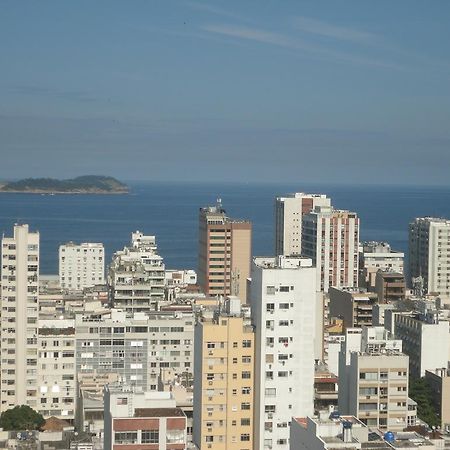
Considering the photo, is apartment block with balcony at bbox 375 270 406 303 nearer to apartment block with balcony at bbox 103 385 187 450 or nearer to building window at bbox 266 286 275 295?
building window at bbox 266 286 275 295

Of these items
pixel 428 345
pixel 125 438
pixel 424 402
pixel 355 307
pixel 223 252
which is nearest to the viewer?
pixel 125 438

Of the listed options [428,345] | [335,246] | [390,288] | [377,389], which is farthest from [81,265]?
[377,389]

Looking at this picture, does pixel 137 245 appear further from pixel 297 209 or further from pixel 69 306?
pixel 69 306

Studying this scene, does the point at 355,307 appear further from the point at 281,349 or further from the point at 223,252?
the point at 281,349

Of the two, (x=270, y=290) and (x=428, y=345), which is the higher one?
(x=270, y=290)

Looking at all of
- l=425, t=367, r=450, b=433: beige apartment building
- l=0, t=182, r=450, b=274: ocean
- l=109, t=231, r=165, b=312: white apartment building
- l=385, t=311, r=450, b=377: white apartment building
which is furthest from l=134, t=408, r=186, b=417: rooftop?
l=0, t=182, r=450, b=274: ocean
